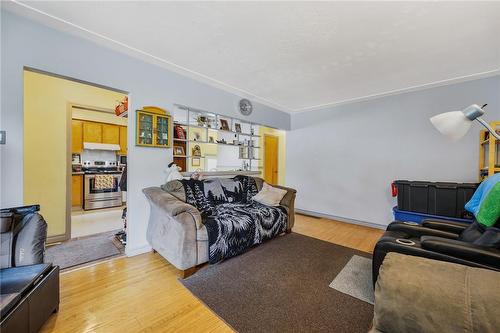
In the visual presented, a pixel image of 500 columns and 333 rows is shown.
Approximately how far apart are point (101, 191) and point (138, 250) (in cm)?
317

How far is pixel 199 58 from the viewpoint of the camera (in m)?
2.62

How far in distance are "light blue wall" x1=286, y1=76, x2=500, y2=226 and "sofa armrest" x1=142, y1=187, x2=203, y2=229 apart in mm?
3241

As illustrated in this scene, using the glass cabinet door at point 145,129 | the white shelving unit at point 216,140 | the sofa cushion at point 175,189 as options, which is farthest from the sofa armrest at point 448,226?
the glass cabinet door at point 145,129

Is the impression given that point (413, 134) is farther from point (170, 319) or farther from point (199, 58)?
point (170, 319)

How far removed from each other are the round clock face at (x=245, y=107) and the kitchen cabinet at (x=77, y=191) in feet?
13.5

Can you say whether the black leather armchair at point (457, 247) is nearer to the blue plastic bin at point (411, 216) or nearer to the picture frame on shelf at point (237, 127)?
Answer: the blue plastic bin at point (411, 216)

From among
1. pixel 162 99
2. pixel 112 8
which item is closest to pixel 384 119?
pixel 162 99

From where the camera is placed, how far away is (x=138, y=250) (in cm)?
262

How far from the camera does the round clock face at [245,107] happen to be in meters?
3.94

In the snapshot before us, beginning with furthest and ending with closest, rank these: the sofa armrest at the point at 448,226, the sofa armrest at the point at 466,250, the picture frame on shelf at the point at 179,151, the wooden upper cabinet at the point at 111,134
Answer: the wooden upper cabinet at the point at 111,134
the picture frame on shelf at the point at 179,151
the sofa armrest at the point at 448,226
the sofa armrest at the point at 466,250

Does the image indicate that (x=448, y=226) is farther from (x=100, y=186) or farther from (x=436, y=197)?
(x=100, y=186)

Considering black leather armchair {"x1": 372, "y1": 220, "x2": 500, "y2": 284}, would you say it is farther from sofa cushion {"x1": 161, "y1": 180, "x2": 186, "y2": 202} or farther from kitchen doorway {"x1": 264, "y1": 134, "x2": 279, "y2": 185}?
kitchen doorway {"x1": 264, "y1": 134, "x2": 279, "y2": 185}

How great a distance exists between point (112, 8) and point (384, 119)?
416cm

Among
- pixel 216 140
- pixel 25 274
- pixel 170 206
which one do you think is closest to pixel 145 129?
pixel 170 206
